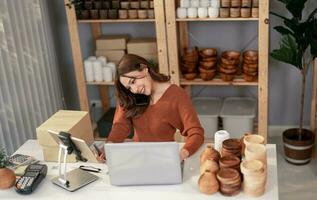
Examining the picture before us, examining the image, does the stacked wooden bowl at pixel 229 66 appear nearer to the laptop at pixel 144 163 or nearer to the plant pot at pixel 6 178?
the laptop at pixel 144 163

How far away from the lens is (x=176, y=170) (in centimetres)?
194

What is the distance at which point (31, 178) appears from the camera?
207cm

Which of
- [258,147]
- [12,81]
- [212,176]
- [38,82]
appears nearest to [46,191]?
[212,176]

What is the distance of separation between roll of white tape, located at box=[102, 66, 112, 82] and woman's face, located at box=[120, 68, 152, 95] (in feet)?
4.53

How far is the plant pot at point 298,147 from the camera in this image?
10.8 ft

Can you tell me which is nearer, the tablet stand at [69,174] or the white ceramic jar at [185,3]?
the tablet stand at [69,174]

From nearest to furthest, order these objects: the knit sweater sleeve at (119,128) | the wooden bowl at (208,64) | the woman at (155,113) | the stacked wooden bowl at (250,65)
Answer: the woman at (155,113) < the knit sweater sleeve at (119,128) < the stacked wooden bowl at (250,65) < the wooden bowl at (208,64)

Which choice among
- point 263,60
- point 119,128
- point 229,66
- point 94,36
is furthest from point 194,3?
point 119,128

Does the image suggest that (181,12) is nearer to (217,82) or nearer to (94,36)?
(217,82)

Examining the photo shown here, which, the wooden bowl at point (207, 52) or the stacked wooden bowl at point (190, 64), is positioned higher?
the wooden bowl at point (207, 52)

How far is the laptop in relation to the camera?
1.87 m

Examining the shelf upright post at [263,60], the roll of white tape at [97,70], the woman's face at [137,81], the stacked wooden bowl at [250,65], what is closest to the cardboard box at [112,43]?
the roll of white tape at [97,70]

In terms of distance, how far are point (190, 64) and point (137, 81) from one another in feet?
4.34

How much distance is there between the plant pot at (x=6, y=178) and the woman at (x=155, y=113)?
52 cm
